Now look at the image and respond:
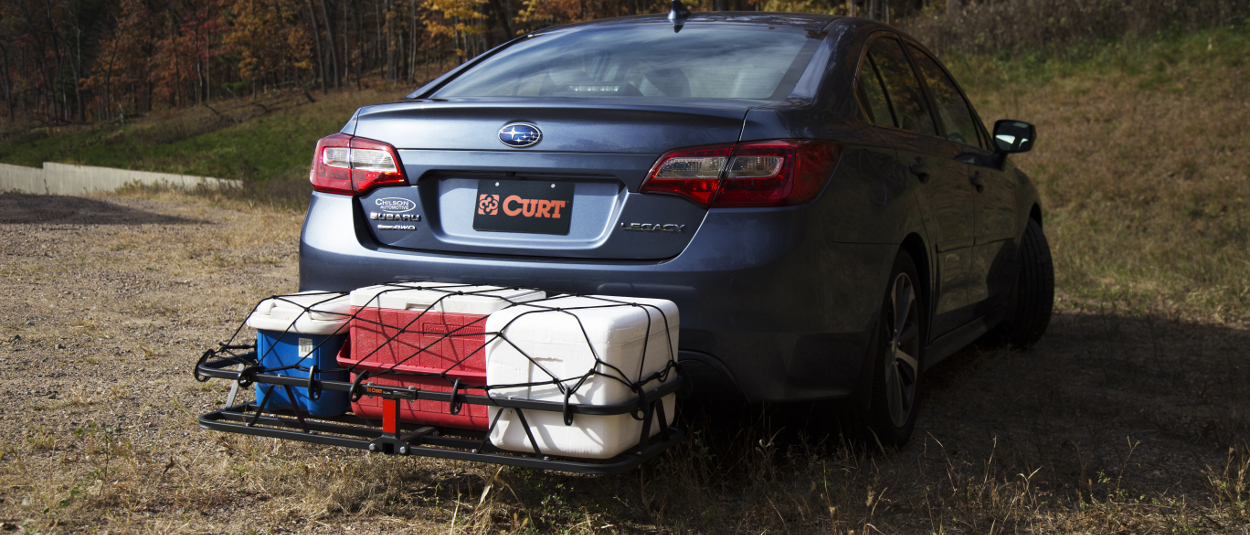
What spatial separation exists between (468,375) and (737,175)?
2.77ft

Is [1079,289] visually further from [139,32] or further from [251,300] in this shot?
[139,32]

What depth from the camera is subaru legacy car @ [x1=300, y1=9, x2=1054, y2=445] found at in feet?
A: 8.07

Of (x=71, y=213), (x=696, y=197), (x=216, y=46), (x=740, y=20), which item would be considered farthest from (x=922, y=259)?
(x=216, y=46)

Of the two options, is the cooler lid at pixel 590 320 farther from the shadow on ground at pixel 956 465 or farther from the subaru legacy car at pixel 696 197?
the shadow on ground at pixel 956 465

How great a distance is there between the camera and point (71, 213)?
1159 centimetres

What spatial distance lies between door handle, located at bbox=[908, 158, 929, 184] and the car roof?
573 millimetres

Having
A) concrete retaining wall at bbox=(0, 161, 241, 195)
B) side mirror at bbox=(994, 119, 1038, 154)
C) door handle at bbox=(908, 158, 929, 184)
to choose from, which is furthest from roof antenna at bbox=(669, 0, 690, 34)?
concrete retaining wall at bbox=(0, 161, 241, 195)

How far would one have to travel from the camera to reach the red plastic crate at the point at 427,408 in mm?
2350

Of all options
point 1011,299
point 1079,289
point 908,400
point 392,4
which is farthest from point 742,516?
point 392,4

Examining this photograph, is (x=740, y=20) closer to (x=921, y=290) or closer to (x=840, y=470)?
(x=921, y=290)

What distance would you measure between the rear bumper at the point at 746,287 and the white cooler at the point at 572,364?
197 millimetres

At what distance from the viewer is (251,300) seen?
6.06 metres

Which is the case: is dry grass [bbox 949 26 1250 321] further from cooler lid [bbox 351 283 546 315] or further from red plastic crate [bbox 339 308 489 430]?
red plastic crate [bbox 339 308 489 430]

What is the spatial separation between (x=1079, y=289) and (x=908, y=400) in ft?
14.2
